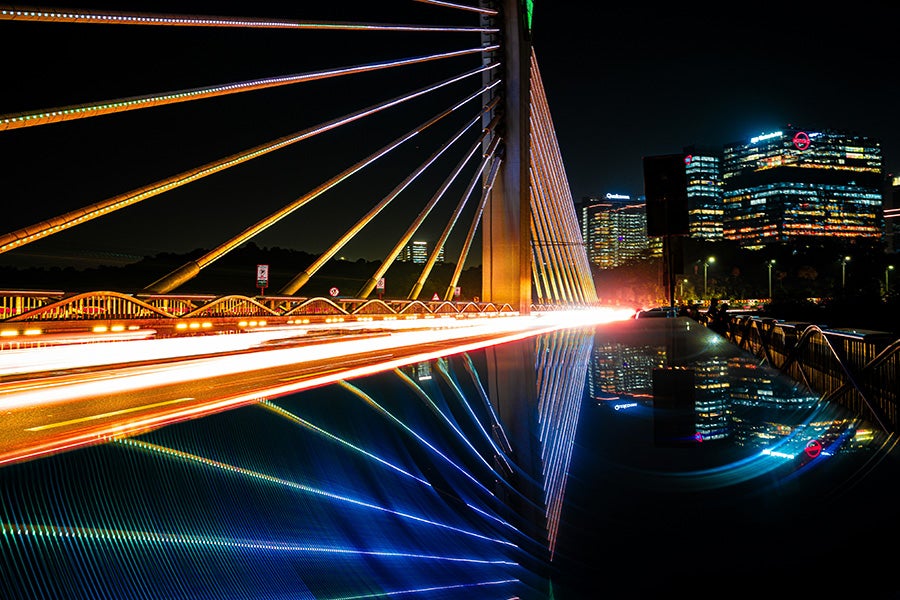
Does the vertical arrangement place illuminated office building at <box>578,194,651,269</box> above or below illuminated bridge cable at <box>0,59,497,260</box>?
above

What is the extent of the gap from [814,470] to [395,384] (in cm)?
447

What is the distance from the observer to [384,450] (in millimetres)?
4051

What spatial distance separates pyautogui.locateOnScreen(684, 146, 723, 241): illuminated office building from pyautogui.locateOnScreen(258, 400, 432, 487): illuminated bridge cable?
142m

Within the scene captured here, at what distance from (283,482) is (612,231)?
140m

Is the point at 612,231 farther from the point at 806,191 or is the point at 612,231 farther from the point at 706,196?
the point at 806,191

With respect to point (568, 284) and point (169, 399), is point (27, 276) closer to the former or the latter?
point (169, 399)

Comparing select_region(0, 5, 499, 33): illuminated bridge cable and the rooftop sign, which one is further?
the rooftop sign

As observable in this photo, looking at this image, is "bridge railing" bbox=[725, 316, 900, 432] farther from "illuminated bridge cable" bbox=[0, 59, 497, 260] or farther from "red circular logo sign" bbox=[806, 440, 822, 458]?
"illuminated bridge cable" bbox=[0, 59, 497, 260]

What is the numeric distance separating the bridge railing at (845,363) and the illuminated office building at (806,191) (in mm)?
121822

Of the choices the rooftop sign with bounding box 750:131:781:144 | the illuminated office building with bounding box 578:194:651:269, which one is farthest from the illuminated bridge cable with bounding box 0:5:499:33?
the rooftop sign with bounding box 750:131:781:144

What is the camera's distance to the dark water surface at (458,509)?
2.22 meters

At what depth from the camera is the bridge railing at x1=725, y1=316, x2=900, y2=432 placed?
6219 mm

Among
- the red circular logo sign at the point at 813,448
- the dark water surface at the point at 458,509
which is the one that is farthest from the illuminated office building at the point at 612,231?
the dark water surface at the point at 458,509

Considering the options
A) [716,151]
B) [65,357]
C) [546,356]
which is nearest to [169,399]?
[65,357]
